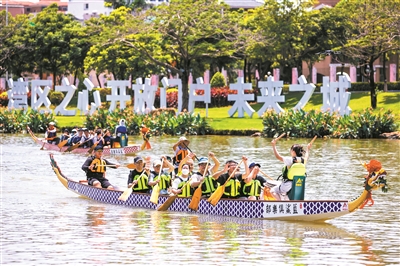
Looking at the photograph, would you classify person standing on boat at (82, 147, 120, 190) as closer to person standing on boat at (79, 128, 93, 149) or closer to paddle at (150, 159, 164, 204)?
paddle at (150, 159, 164, 204)

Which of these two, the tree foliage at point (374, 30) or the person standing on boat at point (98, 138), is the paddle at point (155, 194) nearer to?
the person standing on boat at point (98, 138)

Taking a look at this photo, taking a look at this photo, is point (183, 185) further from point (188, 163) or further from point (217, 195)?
point (217, 195)

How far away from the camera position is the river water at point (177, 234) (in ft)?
59.8

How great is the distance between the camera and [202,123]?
176 feet

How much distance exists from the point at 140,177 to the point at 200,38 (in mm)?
40176

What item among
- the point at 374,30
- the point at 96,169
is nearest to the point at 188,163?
the point at 96,169

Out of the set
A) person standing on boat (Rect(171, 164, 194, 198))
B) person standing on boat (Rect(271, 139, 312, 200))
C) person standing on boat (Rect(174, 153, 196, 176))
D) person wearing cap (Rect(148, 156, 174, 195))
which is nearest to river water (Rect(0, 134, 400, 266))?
person standing on boat (Rect(171, 164, 194, 198))

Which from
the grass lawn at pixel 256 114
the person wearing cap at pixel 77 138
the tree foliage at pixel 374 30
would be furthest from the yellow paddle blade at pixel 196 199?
the tree foliage at pixel 374 30

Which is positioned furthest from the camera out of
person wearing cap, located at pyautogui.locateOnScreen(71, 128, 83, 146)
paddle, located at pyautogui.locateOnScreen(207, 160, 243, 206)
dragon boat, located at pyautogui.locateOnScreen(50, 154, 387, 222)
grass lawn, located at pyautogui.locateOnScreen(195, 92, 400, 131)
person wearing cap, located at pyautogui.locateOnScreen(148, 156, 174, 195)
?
grass lawn, located at pyautogui.locateOnScreen(195, 92, 400, 131)

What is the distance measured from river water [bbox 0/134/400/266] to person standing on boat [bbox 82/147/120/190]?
745 millimetres

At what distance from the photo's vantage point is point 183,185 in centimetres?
2409

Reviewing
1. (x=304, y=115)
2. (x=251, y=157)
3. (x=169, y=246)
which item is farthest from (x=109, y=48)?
(x=169, y=246)

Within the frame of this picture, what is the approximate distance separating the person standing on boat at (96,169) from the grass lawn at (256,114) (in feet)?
85.8

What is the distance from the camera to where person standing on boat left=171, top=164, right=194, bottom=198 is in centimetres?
2397
